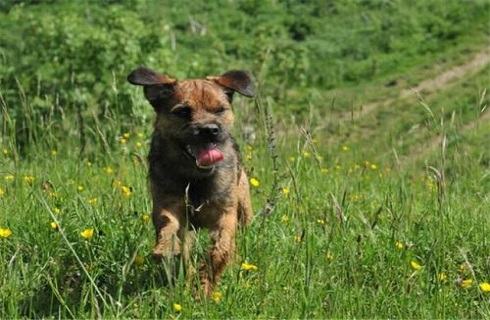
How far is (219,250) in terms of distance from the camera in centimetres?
538

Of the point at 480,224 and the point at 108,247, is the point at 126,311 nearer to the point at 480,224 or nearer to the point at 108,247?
the point at 108,247

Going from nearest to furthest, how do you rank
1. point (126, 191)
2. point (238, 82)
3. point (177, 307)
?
1. point (177, 307)
2. point (238, 82)
3. point (126, 191)

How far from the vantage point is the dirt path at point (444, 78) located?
17.4 m

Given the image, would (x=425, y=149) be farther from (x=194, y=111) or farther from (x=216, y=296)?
(x=216, y=296)

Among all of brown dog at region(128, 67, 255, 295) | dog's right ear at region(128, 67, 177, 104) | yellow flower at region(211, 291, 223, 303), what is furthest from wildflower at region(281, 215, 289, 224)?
yellow flower at region(211, 291, 223, 303)

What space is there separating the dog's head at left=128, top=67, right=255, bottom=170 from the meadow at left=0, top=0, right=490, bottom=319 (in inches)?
11.7

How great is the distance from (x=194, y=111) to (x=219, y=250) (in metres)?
0.88

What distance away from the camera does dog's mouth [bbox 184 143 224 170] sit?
18.4 feet

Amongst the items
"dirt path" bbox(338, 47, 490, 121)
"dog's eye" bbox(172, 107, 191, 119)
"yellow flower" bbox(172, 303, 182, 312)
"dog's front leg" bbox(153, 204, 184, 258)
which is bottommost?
"dirt path" bbox(338, 47, 490, 121)

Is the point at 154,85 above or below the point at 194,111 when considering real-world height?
above

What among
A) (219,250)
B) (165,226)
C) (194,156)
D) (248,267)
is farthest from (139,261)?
(194,156)

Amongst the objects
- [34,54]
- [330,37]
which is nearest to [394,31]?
[330,37]

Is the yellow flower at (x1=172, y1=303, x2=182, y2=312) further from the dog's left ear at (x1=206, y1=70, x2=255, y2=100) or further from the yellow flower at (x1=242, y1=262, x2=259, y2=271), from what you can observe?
the dog's left ear at (x1=206, y1=70, x2=255, y2=100)

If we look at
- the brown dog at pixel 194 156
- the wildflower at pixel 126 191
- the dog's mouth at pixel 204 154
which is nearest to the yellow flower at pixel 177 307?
the brown dog at pixel 194 156
